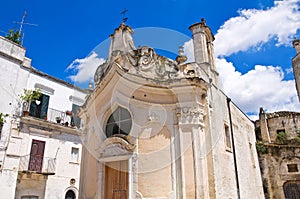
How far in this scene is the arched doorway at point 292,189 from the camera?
16484 millimetres

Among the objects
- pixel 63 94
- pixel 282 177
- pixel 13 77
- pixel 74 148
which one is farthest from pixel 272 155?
pixel 13 77

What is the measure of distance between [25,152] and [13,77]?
4646 millimetres

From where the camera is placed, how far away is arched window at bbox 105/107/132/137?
10062 millimetres

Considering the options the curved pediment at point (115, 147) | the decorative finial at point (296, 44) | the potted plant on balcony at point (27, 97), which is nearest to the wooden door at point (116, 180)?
the curved pediment at point (115, 147)

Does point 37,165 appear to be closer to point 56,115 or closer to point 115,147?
point 56,115

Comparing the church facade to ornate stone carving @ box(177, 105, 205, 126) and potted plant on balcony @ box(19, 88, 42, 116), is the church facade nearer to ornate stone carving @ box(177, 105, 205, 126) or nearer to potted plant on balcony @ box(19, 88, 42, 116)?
ornate stone carving @ box(177, 105, 205, 126)

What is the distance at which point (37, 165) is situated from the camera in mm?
15852

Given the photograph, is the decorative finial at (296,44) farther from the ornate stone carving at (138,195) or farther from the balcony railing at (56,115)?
the ornate stone carving at (138,195)

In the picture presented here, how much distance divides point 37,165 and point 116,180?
8.18 m

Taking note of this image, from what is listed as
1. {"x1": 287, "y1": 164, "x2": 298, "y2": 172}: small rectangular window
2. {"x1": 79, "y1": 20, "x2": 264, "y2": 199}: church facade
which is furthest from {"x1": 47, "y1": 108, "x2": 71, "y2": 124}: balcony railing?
{"x1": 287, "y1": 164, "x2": 298, "y2": 172}: small rectangular window

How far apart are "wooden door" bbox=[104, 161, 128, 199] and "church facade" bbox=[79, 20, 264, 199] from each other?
0.11 ft

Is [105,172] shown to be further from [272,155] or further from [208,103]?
[272,155]

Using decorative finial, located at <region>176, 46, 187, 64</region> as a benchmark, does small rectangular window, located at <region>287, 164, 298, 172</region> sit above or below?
below

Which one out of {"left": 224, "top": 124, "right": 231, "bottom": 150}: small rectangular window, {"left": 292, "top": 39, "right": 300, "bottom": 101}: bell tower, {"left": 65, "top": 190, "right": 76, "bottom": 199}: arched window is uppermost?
{"left": 292, "top": 39, "right": 300, "bottom": 101}: bell tower
